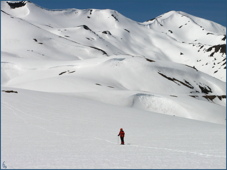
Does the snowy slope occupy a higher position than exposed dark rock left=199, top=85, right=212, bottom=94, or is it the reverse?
exposed dark rock left=199, top=85, right=212, bottom=94

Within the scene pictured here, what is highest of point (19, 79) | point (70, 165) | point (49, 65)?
Result: point (49, 65)

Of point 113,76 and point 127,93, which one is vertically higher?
point 113,76

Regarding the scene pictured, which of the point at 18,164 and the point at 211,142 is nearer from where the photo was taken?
the point at 18,164

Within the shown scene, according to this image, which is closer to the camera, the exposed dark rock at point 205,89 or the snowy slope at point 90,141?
the snowy slope at point 90,141

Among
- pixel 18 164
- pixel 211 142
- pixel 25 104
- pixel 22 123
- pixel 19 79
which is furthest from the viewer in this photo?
pixel 19 79

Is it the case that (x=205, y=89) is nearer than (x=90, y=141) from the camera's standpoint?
No

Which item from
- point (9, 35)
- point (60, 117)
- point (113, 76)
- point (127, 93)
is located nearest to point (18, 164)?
point (60, 117)

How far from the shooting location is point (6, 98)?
116 ft

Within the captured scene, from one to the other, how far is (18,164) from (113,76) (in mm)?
78823

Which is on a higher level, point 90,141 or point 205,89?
point 205,89

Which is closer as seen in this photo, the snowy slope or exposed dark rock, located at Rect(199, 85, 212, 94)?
the snowy slope

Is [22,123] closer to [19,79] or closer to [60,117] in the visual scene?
[60,117]

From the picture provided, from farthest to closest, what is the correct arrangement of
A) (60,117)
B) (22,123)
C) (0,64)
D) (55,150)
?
1. (0,64)
2. (60,117)
3. (22,123)
4. (55,150)

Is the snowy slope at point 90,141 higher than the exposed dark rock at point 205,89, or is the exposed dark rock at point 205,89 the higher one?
the exposed dark rock at point 205,89
